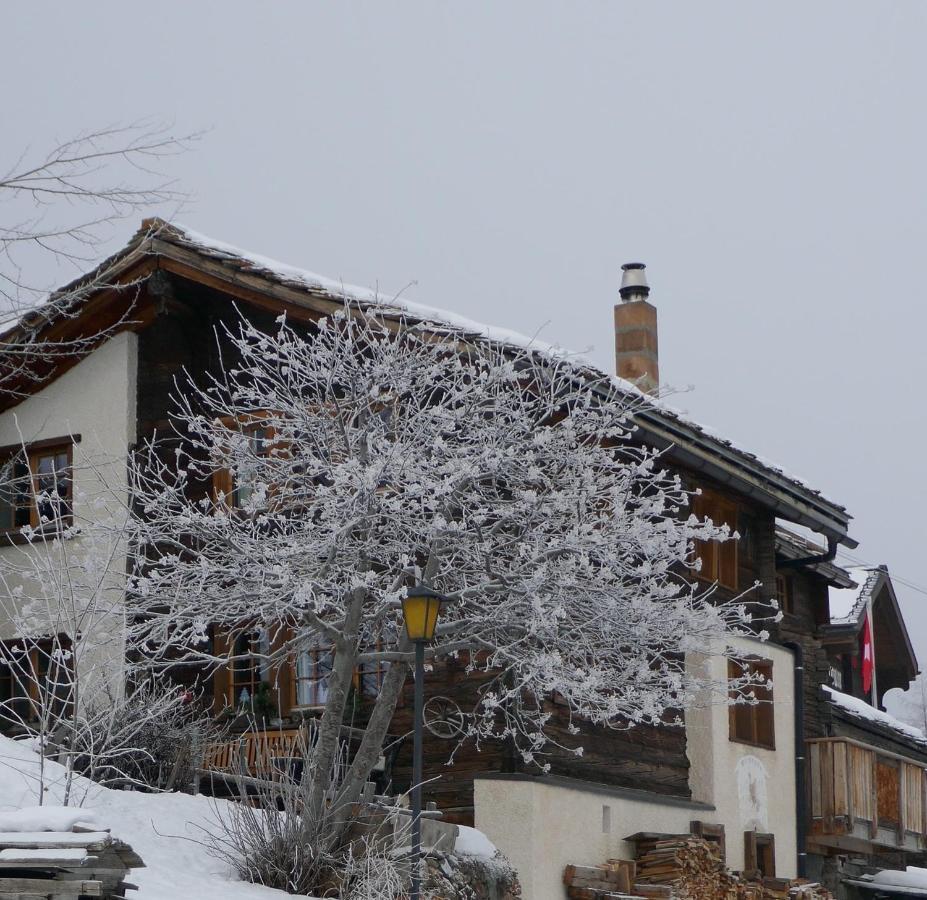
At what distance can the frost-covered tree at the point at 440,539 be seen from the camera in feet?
46.5

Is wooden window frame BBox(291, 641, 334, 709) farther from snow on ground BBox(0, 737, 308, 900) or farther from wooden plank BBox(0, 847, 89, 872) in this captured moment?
wooden plank BBox(0, 847, 89, 872)

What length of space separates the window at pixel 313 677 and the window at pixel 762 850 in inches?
243

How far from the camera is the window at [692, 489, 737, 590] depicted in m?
20.7

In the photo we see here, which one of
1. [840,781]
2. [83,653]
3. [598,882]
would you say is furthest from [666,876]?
[83,653]

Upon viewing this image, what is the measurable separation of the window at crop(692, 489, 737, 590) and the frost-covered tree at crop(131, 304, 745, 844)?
14.7 ft

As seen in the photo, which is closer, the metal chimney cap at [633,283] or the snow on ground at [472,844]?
the snow on ground at [472,844]

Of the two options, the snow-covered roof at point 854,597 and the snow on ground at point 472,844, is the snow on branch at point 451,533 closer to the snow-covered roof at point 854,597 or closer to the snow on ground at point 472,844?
the snow on ground at point 472,844

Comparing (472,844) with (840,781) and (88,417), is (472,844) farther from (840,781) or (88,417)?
(840,781)

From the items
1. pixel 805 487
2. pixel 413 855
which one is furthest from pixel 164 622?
pixel 805 487

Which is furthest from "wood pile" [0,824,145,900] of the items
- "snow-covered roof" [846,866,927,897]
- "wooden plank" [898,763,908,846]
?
"snow-covered roof" [846,866,927,897]

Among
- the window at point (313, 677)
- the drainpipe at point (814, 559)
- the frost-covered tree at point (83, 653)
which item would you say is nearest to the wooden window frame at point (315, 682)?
the window at point (313, 677)

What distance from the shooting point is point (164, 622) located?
47.7 ft

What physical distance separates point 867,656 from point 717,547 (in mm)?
11390

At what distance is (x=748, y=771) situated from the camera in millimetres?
21047
